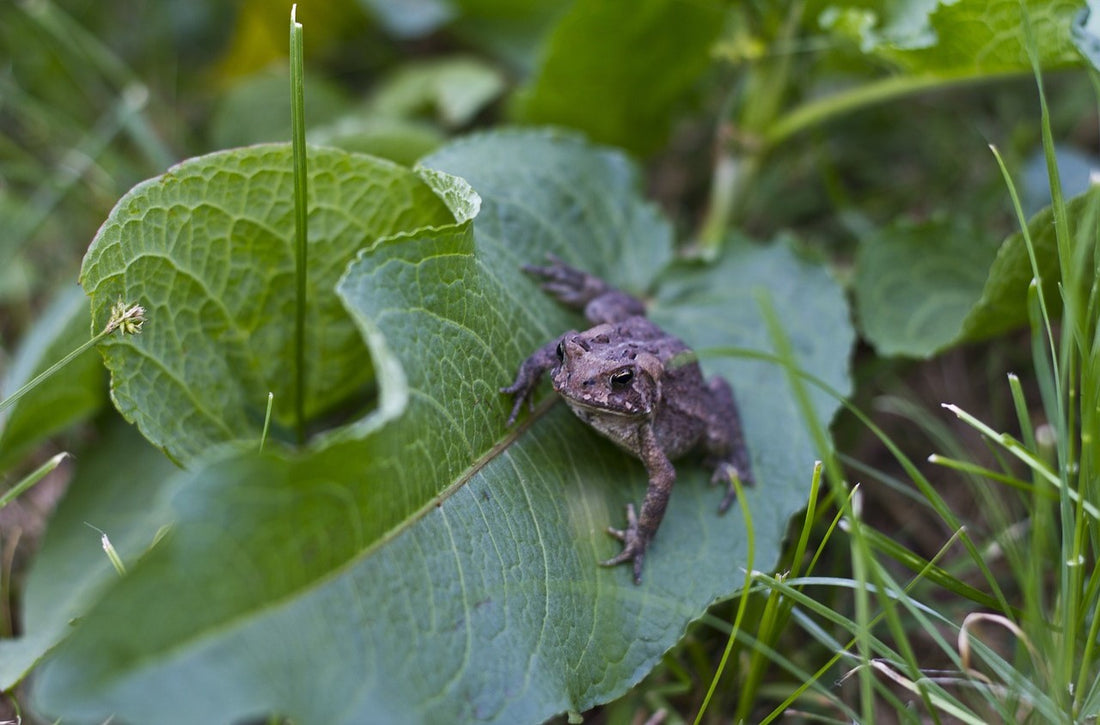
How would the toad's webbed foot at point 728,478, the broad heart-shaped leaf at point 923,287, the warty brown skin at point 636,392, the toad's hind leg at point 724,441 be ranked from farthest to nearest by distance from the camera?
1. the broad heart-shaped leaf at point 923,287
2. the toad's hind leg at point 724,441
3. the toad's webbed foot at point 728,478
4. the warty brown skin at point 636,392

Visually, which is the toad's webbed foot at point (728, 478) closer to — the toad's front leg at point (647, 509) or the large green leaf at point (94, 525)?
the toad's front leg at point (647, 509)

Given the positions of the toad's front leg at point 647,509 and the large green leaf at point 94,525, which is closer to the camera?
the toad's front leg at point 647,509

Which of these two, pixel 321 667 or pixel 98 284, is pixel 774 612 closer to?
pixel 321 667

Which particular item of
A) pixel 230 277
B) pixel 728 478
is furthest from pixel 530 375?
pixel 230 277

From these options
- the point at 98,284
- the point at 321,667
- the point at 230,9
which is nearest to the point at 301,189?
the point at 98,284

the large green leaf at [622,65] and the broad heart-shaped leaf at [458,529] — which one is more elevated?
the large green leaf at [622,65]

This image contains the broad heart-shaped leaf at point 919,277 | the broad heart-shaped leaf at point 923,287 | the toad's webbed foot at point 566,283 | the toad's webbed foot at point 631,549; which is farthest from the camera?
the broad heart-shaped leaf at point 919,277

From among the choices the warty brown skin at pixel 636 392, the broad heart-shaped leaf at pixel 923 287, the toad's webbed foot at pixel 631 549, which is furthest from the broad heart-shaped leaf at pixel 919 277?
the toad's webbed foot at pixel 631 549

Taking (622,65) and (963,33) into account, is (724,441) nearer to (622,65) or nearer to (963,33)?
(963,33)
